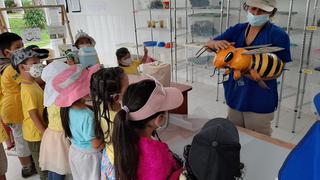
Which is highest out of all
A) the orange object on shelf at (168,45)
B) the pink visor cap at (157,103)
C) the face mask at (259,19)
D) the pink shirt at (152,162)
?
the face mask at (259,19)

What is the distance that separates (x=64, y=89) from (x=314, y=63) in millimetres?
2447

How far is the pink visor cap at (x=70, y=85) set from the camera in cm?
120

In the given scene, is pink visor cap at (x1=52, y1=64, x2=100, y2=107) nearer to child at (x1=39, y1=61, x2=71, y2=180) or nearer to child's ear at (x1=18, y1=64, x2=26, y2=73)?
child at (x1=39, y1=61, x2=71, y2=180)

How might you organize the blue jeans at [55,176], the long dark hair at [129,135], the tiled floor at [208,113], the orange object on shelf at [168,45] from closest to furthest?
the long dark hair at [129,135] < the tiled floor at [208,113] < the blue jeans at [55,176] < the orange object on shelf at [168,45]

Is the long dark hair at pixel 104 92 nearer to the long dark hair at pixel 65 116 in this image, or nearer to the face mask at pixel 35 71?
the long dark hair at pixel 65 116

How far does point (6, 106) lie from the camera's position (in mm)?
1826

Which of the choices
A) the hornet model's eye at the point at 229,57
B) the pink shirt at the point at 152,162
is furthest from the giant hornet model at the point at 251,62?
the pink shirt at the point at 152,162

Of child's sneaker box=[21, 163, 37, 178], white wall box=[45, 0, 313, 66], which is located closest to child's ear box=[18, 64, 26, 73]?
child's sneaker box=[21, 163, 37, 178]

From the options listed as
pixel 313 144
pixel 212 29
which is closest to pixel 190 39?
pixel 212 29

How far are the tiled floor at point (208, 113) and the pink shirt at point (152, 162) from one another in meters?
0.30

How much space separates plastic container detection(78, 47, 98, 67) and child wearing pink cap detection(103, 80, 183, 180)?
1383mm

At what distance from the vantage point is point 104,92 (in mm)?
1130

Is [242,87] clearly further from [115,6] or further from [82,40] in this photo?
[115,6]

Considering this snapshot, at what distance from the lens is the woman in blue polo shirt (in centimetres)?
139
